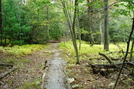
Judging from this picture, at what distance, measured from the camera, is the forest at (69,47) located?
5.33m

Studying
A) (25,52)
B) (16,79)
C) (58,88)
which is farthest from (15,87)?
(25,52)

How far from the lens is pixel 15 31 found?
1579cm

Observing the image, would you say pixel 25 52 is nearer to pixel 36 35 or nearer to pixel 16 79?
pixel 16 79

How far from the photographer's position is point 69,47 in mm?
18453

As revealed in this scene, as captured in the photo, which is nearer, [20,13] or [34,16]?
[20,13]

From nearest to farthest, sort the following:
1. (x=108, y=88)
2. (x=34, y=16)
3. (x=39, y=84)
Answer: (x=108, y=88) < (x=39, y=84) < (x=34, y=16)

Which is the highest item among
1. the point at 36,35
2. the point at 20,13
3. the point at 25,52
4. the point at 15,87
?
the point at 20,13

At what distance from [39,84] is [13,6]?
43.5 feet

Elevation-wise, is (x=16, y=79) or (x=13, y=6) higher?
(x=13, y=6)

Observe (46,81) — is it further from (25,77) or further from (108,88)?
(108,88)

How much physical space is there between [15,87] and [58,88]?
6.46 feet

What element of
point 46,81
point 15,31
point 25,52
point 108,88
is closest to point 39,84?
point 46,81

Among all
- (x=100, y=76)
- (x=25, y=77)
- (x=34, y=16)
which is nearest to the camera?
(x=100, y=76)

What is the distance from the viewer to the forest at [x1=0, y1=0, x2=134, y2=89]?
210 inches
